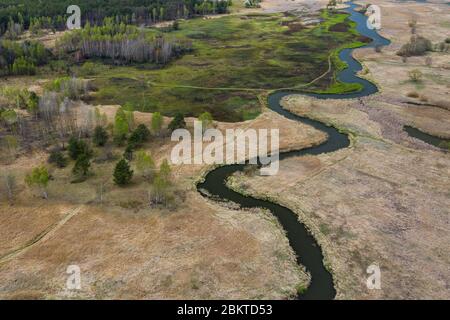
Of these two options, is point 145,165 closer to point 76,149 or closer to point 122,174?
point 122,174

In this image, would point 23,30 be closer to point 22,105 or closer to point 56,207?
point 22,105

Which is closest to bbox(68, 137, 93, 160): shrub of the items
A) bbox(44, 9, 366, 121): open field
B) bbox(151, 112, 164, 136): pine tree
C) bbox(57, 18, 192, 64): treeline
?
bbox(151, 112, 164, 136): pine tree

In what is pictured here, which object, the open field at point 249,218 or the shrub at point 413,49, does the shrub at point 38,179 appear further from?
the shrub at point 413,49
